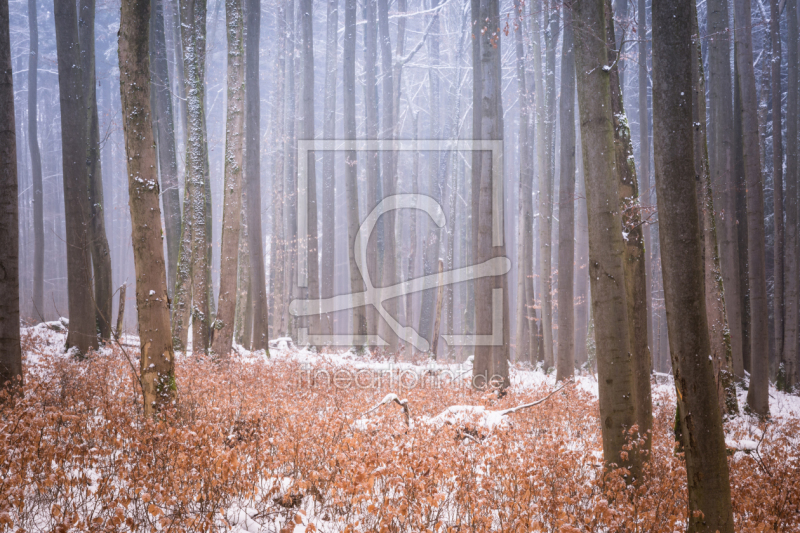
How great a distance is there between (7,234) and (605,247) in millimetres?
7267

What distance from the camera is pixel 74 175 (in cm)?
895

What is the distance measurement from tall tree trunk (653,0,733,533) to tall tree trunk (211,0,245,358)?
28.2ft

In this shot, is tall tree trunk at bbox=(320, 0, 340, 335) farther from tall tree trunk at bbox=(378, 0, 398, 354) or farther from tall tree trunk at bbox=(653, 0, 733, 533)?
tall tree trunk at bbox=(653, 0, 733, 533)

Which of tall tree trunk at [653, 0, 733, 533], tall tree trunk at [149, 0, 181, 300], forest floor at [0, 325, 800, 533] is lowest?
forest floor at [0, 325, 800, 533]

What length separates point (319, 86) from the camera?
32.6 meters

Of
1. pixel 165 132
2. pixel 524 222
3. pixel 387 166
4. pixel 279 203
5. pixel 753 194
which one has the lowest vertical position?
pixel 524 222

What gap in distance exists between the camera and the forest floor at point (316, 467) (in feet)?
10.7

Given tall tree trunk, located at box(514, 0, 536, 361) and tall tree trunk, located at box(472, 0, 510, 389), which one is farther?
tall tree trunk, located at box(514, 0, 536, 361)

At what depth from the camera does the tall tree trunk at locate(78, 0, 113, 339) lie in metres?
10.1

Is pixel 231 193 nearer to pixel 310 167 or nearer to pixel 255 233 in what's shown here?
pixel 255 233

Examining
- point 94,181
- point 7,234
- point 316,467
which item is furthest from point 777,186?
point 94,181

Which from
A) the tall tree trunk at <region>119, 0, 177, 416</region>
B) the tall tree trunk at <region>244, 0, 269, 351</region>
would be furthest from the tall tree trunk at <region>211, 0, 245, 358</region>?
the tall tree trunk at <region>119, 0, 177, 416</region>

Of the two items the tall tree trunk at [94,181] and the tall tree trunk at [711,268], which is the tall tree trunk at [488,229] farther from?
the tall tree trunk at [94,181]

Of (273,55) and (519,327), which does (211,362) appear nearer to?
(519,327)
